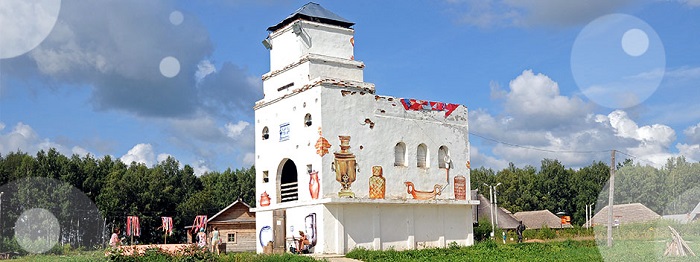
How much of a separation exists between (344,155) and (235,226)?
17864 mm

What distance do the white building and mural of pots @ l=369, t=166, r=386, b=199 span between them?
0.14ft

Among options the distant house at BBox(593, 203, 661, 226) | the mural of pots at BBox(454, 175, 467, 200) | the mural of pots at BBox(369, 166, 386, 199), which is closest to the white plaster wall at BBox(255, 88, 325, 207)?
the mural of pots at BBox(369, 166, 386, 199)

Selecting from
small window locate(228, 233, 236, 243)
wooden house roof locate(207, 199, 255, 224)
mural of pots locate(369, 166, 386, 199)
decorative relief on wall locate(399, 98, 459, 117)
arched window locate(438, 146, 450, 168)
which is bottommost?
small window locate(228, 233, 236, 243)

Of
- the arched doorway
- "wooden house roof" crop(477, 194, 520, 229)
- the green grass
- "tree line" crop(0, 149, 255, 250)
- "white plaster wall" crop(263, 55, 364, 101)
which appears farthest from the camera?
"wooden house roof" crop(477, 194, 520, 229)

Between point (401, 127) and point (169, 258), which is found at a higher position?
point (401, 127)

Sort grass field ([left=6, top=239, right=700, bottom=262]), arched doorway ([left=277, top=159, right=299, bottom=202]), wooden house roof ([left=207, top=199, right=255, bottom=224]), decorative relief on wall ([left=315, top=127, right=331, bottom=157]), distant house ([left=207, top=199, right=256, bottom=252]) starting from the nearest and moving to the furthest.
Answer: grass field ([left=6, top=239, right=700, bottom=262])
decorative relief on wall ([left=315, top=127, right=331, bottom=157])
arched doorway ([left=277, top=159, right=299, bottom=202])
distant house ([left=207, top=199, right=256, bottom=252])
wooden house roof ([left=207, top=199, right=255, bottom=224])

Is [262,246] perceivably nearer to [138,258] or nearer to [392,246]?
[392,246]

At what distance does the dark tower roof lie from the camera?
31242 millimetres

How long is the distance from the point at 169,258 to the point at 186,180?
44813 mm

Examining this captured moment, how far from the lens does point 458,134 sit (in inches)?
1313

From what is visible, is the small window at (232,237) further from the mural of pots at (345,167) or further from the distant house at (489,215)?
the distant house at (489,215)

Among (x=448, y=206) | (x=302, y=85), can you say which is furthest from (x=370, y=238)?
(x=302, y=85)

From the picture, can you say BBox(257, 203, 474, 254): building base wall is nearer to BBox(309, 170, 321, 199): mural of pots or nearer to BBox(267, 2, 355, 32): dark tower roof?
BBox(309, 170, 321, 199): mural of pots

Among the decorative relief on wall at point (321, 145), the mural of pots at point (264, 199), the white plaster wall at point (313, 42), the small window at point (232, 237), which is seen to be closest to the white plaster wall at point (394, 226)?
the decorative relief on wall at point (321, 145)
